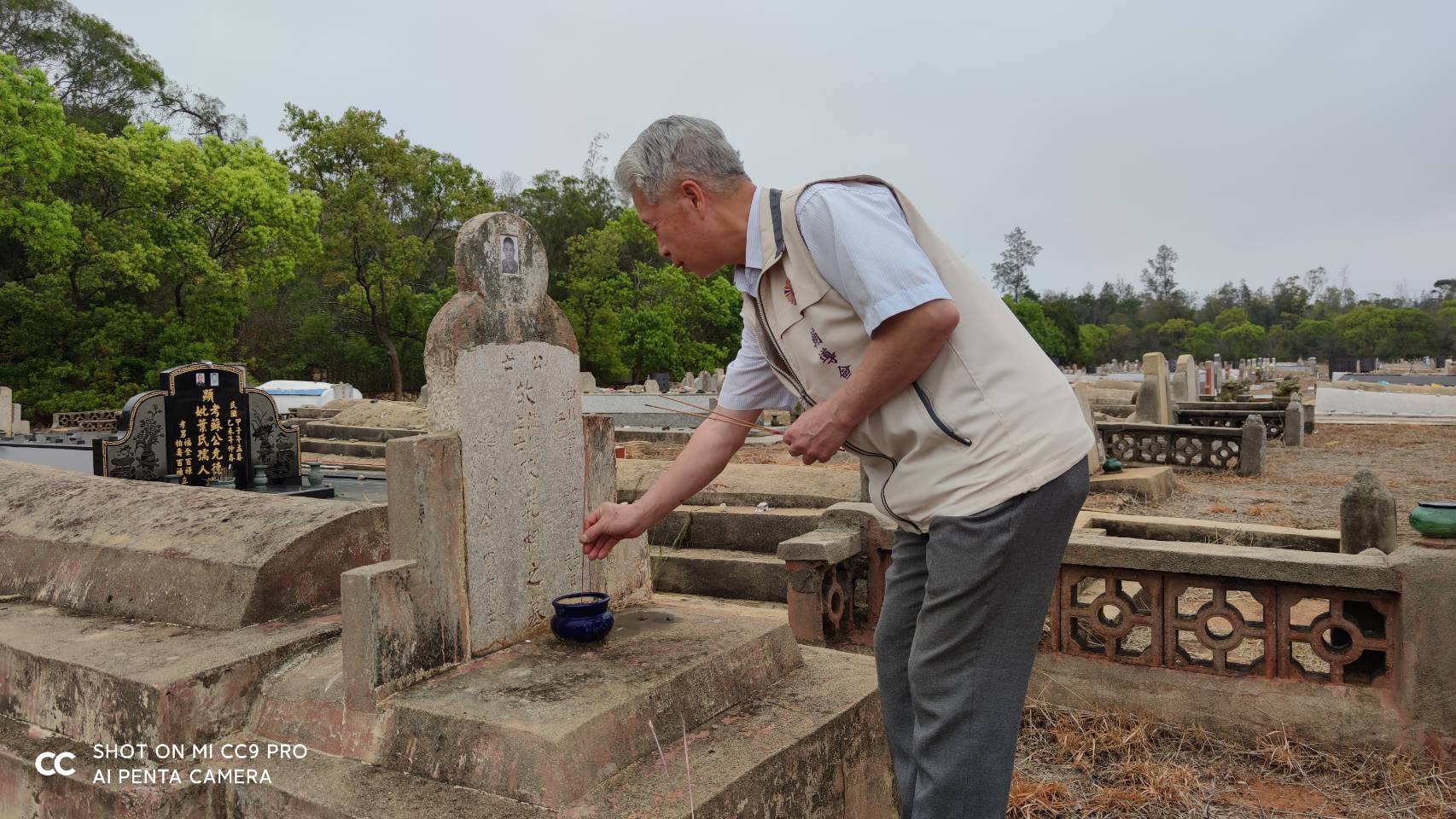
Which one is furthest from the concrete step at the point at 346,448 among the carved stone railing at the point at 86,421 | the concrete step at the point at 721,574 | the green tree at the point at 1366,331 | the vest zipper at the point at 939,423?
the green tree at the point at 1366,331

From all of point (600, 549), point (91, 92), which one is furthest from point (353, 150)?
point (600, 549)

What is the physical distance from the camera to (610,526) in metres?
2.34

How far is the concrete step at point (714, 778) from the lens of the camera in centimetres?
216

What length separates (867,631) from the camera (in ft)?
15.6

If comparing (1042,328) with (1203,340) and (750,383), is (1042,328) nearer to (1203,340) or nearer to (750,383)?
(1203,340)

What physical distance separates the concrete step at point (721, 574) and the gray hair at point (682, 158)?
4278 mm

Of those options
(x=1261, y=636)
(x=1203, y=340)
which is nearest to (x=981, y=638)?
(x=1261, y=636)

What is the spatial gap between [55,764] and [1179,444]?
13204 mm

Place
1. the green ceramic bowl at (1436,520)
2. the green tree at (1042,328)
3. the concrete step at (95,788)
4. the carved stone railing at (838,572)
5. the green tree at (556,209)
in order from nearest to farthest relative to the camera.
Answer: the concrete step at (95,788) < the green ceramic bowl at (1436,520) < the carved stone railing at (838,572) < the green tree at (556,209) < the green tree at (1042,328)

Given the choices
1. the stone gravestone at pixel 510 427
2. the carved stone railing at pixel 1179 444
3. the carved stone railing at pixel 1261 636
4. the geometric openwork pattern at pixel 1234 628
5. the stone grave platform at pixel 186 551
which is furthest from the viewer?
the carved stone railing at pixel 1179 444

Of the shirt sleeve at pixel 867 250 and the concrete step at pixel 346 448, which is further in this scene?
the concrete step at pixel 346 448

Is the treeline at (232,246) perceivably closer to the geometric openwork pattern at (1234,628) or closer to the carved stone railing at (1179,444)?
the carved stone railing at (1179,444)

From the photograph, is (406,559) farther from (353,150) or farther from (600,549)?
(353,150)

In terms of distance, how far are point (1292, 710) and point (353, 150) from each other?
2935 centimetres
